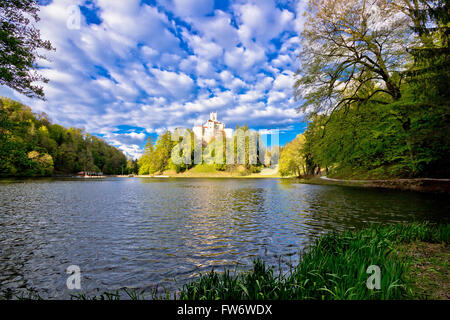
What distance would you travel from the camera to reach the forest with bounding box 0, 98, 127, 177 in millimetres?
12664

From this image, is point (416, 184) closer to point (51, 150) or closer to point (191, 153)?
point (191, 153)

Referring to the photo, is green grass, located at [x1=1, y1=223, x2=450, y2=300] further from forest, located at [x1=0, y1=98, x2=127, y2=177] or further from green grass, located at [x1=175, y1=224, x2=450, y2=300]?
forest, located at [x1=0, y1=98, x2=127, y2=177]

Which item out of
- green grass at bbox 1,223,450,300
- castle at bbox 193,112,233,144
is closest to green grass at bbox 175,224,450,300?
green grass at bbox 1,223,450,300

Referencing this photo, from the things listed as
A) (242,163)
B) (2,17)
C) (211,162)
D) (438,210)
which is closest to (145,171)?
(211,162)

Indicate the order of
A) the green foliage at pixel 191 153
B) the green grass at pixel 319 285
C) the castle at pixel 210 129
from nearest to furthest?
the green grass at pixel 319 285
the green foliage at pixel 191 153
the castle at pixel 210 129

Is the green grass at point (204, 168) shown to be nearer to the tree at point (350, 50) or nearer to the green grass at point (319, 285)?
the tree at point (350, 50)

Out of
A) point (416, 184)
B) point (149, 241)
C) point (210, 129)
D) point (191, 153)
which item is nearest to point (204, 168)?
point (191, 153)

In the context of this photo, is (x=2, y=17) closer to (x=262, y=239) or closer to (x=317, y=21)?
(x=262, y=239)

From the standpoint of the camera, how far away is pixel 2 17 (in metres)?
13.2

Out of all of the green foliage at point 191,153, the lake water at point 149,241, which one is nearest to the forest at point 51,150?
the lake water at point 149,241

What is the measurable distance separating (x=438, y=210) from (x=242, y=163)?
92.8 m

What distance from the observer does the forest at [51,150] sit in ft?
41.5

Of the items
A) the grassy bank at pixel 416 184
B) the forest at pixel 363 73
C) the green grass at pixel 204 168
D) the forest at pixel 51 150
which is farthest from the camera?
the green grass at pixel 204 168

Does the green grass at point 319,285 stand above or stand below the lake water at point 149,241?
above
